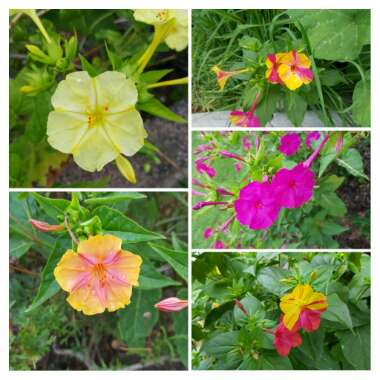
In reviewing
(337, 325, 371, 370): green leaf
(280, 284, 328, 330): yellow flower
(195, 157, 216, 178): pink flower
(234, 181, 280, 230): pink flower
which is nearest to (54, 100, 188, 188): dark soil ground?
(195, 157, 216, 178): pink flower

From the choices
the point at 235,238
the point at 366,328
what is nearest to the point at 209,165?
the point at 235,238

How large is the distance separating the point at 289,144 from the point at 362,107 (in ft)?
0.66

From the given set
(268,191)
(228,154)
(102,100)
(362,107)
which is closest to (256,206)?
(268,191)

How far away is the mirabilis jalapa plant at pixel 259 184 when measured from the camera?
1.56m

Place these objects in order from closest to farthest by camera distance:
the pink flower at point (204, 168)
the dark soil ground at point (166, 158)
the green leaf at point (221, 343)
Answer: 1. the green leaf at point (221, 343)
2. the pink flower at point (204, 168)
3. the dark soil ground at point (166, 158)

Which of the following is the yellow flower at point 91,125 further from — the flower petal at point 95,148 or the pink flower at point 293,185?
the pink flower at point 293,185

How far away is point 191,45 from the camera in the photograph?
1.55 m

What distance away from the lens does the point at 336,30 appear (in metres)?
1.54

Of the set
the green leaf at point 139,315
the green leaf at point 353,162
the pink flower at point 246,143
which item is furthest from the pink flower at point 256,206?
the green leaf at point 139,315

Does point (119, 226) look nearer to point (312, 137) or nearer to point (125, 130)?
point (125, 130)

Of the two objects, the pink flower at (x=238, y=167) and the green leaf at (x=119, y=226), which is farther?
the pink flower at (x=238, y=167)

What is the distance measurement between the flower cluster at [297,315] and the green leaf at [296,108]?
1.34 ft

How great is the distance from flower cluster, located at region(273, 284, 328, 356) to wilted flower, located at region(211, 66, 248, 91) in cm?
53

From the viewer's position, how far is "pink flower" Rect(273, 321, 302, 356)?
1.50 meters
